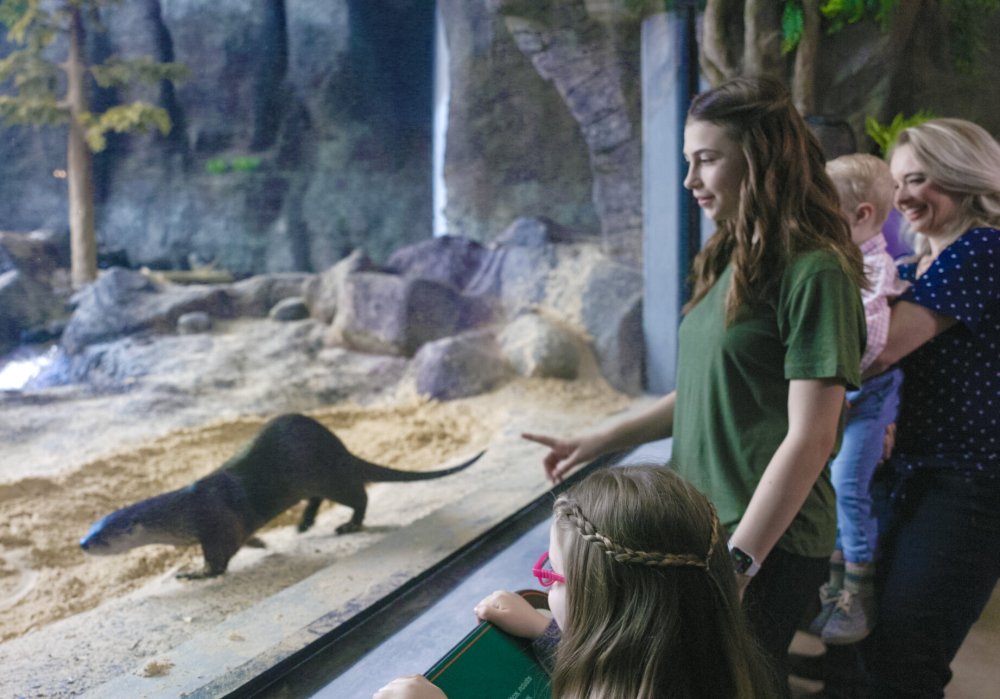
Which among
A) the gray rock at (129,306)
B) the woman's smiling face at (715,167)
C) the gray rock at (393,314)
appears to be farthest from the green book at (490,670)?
the gray rock at (393,314)

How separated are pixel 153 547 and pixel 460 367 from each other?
244 centimetres

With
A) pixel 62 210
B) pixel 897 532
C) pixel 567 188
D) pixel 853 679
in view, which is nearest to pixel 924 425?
pixel 897 532

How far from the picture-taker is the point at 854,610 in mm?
1946

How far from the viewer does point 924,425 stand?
5.09 ft

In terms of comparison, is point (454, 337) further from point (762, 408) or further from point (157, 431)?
point (762, 408)

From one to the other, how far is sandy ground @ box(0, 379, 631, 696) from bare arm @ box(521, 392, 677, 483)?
66 centimetres

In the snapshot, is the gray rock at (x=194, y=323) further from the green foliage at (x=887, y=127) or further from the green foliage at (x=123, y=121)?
the green foliage at (x=887, y=127)

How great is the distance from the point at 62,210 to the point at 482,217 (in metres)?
→ 2.63

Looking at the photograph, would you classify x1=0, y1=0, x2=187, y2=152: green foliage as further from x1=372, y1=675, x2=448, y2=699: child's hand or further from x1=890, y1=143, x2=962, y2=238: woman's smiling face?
x1=890, y1=143, x2=962, y2=238: woman's smiling face

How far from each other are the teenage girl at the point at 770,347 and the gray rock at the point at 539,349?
341 centimetres

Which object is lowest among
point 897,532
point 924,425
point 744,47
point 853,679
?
point 853,679

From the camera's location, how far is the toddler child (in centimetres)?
191

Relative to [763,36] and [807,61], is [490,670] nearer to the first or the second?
[763,36]

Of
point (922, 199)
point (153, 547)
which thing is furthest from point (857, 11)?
point (153, 547)
